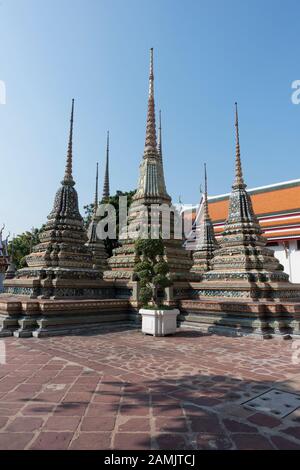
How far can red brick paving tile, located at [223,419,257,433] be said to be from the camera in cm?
370

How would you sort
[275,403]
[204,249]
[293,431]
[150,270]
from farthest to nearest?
[204,249] < [150,270] < [275,403] < [293,431]

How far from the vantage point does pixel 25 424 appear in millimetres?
3857

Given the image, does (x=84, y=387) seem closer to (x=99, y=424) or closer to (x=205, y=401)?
(x=99, y=424)

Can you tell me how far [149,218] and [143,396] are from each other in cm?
1122

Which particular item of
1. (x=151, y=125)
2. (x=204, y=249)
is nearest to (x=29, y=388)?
(x=151, y=125)

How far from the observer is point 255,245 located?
13562 mm

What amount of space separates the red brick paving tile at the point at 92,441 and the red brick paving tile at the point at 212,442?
0.93m

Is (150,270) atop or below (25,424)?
atop

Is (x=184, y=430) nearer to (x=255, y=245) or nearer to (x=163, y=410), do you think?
(x=163, y=410)

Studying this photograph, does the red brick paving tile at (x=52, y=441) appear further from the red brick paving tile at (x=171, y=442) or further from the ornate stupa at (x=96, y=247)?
the ornate stupa at (x=96, y=247)

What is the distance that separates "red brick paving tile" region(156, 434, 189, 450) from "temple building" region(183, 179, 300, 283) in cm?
2117

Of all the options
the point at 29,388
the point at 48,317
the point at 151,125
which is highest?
the point at 151,125

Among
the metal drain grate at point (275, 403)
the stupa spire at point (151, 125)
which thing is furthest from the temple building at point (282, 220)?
the metal drain grate at point (275, 403)

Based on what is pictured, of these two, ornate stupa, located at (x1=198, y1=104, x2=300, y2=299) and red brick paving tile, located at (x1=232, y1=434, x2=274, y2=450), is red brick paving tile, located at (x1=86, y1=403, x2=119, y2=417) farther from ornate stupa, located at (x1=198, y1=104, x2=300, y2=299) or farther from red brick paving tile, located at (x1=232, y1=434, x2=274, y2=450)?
ornate stupa, located at (x1=198, y1=104, x2=300, y2=299)
